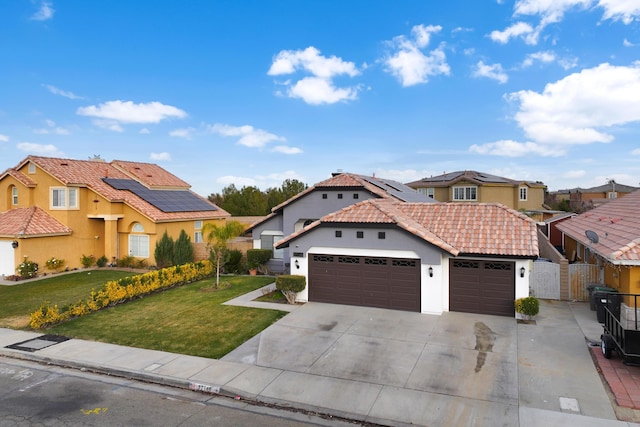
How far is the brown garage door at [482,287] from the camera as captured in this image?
14.6 meters

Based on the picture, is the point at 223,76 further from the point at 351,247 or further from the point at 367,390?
the point at 367,390

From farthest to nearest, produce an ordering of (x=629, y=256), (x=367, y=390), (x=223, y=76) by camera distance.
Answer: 1. (x=223, y=76)
2. (x=629, y=256)
3. (x=367, y=390)

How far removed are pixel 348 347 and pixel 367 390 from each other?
262cm

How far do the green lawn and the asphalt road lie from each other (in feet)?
19.7

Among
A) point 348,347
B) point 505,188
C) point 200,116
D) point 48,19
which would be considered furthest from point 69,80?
point 505,188

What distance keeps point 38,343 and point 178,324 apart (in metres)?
4.06

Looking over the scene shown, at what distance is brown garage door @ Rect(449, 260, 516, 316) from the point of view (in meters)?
14.6

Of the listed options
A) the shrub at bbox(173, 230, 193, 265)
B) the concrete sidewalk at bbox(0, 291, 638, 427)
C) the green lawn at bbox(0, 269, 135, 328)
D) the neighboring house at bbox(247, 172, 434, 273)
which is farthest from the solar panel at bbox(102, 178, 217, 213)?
the concrete sidewalk at bbox(0, 291, 638, 427)

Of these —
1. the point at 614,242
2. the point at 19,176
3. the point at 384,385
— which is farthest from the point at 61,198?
the point at 614,242

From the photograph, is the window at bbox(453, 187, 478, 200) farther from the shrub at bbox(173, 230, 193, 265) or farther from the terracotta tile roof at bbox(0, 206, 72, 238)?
the terracotta tile roof at bbox(0, 206, 72, 238)

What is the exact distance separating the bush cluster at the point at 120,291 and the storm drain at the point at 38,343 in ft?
3.97

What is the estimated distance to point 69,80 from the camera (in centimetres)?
2377

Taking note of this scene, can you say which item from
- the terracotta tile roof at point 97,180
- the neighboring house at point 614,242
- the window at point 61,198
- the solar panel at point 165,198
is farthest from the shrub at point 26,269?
the neighboring house at point 614,242

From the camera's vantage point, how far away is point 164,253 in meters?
25.0
